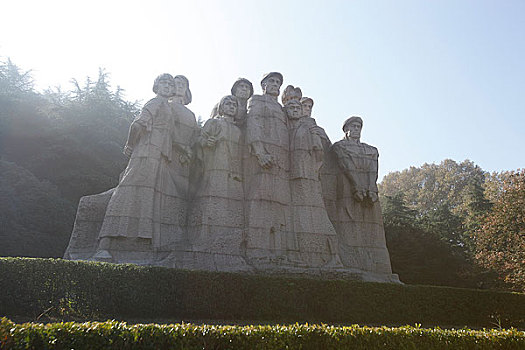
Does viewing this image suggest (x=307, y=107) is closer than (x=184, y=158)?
No

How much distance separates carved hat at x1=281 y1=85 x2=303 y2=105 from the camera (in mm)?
13225

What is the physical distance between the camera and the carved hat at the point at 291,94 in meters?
13.2

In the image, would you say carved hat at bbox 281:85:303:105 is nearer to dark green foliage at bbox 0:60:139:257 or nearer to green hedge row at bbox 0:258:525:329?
green hedge row at bbox 0:258:525:329

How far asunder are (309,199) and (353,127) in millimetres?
3342

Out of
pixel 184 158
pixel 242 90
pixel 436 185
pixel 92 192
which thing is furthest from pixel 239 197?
pixel 436 185

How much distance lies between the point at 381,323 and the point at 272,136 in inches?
208

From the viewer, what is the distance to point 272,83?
39.9ft

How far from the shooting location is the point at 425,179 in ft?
139

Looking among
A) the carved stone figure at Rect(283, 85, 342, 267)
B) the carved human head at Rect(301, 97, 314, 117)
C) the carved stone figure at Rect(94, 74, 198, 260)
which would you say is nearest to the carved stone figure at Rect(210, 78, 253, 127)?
the carved stone figure at Rect(283, 85, 342, 267)

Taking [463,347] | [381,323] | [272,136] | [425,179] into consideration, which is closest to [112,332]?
[463,347]

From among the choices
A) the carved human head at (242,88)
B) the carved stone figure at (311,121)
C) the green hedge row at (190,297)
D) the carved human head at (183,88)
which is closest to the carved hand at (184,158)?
the carved human head at (183,88)

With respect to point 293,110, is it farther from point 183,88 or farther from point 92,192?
point 92,192

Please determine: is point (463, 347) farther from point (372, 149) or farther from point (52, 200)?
point (52, 200)

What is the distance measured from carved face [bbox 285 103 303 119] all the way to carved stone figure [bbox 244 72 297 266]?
12.4 inches
